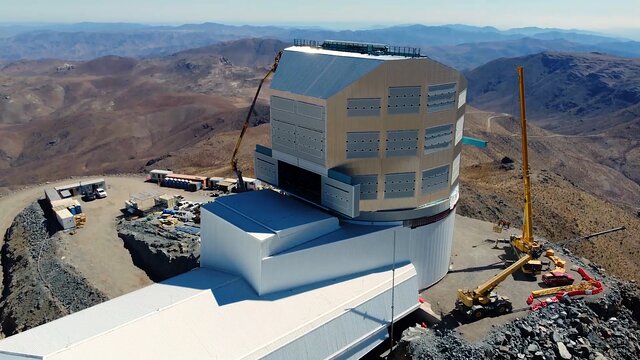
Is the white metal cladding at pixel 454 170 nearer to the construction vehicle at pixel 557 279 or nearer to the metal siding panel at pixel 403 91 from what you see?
the metal siding panel at pixel 403 91

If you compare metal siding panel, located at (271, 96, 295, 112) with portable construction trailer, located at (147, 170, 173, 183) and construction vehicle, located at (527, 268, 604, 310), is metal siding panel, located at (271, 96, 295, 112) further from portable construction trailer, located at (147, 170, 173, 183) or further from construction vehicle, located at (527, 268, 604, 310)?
portable construction trailer, located at (147, 170, 173, 183)

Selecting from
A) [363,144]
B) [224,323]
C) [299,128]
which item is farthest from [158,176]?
[224,323]

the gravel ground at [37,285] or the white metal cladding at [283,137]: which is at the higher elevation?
the white metal cladding at [283,137]

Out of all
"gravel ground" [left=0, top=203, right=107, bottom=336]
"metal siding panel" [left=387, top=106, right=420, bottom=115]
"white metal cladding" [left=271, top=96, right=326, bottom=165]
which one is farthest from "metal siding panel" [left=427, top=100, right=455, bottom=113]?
"gravel ground" [left=0, top=203, right=107, bottom=336]

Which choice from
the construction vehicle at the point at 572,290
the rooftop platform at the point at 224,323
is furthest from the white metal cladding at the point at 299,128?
the construction vehicle at the point at 572,290

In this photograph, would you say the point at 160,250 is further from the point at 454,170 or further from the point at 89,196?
the point at 454,170

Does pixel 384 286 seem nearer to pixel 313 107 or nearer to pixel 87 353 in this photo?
pixel 313 107
